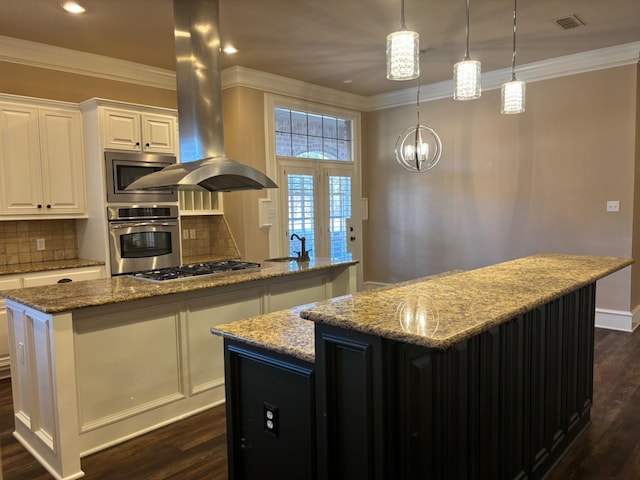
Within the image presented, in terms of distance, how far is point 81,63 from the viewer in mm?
4586

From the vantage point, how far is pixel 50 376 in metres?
2.48

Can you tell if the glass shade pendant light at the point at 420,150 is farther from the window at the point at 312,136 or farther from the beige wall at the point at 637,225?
the beige wall at the point at 637,225

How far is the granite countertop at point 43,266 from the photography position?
152 inches

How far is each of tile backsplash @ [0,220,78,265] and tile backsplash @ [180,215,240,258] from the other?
117 centimetres

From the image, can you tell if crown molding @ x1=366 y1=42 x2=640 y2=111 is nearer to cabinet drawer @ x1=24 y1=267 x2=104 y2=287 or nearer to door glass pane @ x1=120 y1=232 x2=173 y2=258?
door glass pane @ x1=120 y1=232 x2=173 y2=258

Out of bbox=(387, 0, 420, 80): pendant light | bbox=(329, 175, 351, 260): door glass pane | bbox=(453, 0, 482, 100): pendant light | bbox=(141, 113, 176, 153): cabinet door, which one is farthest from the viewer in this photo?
bbox=(329, 175, 351, 260): door glass pane

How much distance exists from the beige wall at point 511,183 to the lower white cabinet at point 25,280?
156 inches

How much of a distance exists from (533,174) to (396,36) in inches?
149

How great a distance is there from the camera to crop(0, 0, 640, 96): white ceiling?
3619 mm

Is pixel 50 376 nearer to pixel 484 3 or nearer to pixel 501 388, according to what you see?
pixel 501 388

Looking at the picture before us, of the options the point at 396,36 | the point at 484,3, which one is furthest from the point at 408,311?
the point at 484,3

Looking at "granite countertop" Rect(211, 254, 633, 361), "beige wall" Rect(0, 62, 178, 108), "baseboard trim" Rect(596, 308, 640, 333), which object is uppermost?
"beige wall" Rect(0, 62, 178, 108)

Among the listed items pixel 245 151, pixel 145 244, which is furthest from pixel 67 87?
pixel 245 151

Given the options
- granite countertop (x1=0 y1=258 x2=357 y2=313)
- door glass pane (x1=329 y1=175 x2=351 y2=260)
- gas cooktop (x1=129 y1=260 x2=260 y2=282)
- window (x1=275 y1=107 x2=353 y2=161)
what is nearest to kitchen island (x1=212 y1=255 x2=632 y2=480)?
granite countertop (x1=0 y1=258 x2=357 y2=313)
